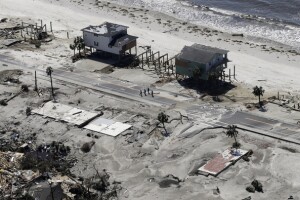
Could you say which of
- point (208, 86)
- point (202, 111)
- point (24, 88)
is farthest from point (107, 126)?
point (208, 86)

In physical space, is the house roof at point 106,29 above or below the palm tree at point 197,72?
above

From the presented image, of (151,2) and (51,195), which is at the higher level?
(151,2)

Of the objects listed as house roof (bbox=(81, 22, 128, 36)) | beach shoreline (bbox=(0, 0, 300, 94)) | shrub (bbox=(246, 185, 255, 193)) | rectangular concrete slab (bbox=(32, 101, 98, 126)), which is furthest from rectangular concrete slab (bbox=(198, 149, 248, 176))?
house roof (bbox=(81, 22, 128, 36))

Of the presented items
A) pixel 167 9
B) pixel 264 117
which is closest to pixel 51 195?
pixel 264 117

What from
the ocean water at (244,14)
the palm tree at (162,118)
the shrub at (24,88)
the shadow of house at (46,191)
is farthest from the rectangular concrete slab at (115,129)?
the ocean water at (244,14)

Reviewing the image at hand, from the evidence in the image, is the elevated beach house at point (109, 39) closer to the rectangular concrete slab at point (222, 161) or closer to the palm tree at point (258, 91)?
the palm tree at point (258, 91)

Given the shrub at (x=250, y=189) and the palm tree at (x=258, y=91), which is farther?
the palm tree at (x=258, y=91)

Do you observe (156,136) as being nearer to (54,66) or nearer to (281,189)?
(281,189)
